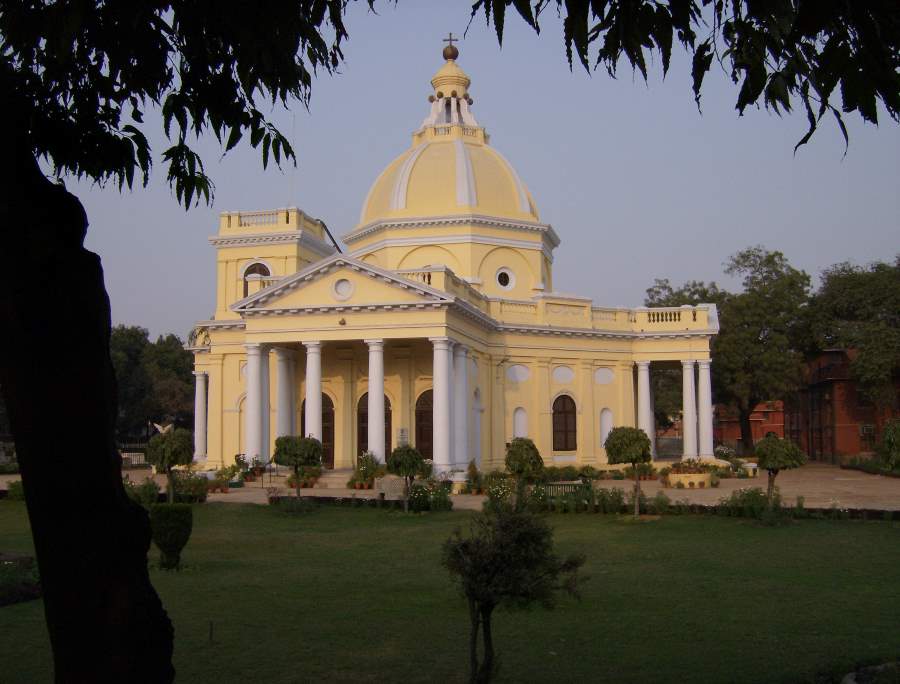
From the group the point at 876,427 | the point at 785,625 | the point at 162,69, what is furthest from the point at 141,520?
the point at 876,427

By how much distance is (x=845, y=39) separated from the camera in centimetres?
338

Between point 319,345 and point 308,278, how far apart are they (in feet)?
7.40

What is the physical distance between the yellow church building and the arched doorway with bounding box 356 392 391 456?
0.06 meters

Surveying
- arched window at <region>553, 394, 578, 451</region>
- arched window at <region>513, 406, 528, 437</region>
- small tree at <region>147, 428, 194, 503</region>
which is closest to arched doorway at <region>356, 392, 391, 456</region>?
arched window at <region>513, 406, 528, 437</region>

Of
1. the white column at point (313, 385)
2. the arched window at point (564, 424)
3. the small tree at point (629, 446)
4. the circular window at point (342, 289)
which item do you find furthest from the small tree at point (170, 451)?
the arched window at point (564, 424)

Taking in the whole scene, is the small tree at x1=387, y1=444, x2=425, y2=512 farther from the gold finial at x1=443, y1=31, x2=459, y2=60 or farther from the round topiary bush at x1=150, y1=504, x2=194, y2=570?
the gold finial at x1=443, y1=31, x2=459, y2=60

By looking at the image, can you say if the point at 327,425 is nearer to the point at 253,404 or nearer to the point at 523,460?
the point at 253,404

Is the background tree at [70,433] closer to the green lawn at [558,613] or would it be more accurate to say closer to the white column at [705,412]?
the green lawn at [558,613]

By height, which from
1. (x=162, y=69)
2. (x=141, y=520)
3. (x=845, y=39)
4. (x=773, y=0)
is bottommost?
(x=141, y=520)

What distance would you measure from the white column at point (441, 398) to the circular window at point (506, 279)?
8.65 m

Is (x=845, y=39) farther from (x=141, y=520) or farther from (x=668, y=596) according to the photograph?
(x=668, y=596)

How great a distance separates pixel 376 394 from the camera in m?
31.0

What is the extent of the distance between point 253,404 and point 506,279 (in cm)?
1197

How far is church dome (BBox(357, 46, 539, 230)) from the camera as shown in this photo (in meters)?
38.1
